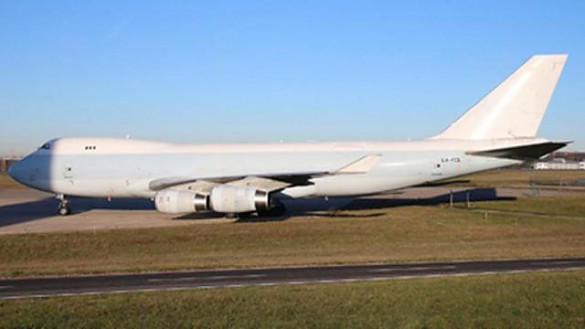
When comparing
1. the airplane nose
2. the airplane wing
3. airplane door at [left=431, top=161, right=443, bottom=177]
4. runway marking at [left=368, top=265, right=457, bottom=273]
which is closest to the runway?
runway marking at [left=368, top=265, right=457, bottom=273]

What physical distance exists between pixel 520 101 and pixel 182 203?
18910mm

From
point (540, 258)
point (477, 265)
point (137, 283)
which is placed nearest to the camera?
point (137, 283)

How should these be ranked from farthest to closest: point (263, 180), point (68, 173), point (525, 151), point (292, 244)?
point (68, 173), point (525, 151), point (263, 180), point (292, 244)

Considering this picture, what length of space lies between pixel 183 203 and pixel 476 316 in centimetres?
2155

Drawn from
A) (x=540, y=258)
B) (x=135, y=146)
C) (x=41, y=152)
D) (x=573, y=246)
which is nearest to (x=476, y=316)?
(x=540, y=258)

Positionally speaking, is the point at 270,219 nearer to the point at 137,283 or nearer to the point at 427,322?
the point at 137,283

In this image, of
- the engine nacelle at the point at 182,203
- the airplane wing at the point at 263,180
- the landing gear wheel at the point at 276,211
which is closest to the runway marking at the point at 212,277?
the airplane wing at the point at 263,180

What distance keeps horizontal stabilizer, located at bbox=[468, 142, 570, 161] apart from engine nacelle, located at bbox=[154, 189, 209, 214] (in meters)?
14.7

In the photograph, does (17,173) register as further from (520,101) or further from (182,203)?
(520,101)

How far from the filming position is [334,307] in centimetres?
1188

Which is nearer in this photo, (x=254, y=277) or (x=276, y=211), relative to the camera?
(x=254, y=277)

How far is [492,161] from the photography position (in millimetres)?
34031

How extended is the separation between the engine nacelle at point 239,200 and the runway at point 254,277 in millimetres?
12595

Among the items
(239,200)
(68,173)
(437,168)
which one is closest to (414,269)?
(239,200)
